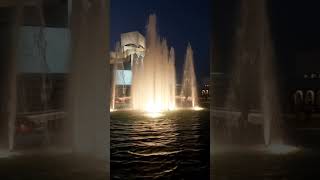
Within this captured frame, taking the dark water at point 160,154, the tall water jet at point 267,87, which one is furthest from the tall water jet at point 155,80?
the tall water jet at point 267,87

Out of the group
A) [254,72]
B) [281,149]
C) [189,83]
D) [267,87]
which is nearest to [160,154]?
[281,149]

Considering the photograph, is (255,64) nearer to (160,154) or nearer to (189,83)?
(160,154)

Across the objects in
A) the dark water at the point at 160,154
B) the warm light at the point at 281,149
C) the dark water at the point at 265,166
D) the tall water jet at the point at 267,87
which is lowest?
the dark water at the point at 160,154

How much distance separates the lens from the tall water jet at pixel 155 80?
31.0 m

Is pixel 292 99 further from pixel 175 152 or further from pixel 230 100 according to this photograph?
pixel 175 152

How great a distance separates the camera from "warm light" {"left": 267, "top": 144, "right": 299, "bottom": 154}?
29.2 feet

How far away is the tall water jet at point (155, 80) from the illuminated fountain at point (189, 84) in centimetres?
148

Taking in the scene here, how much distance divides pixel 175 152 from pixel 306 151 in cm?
286

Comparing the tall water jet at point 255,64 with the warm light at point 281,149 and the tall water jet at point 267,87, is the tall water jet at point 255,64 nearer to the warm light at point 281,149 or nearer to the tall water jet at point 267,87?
the tall water jet at point 267,87

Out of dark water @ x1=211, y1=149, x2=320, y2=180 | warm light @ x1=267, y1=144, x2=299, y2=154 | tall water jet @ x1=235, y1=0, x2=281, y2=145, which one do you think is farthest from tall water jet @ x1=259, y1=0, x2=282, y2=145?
dark water @ x1=211, y1=149, x2=320, y2=180

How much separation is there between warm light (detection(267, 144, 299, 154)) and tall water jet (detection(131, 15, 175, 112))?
21086mm

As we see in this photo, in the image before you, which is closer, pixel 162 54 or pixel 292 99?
pixel 292 99

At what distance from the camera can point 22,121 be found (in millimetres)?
10078

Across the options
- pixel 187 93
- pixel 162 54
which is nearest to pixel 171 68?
pixel 162 54
